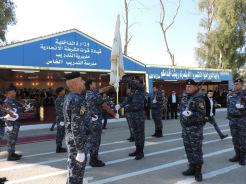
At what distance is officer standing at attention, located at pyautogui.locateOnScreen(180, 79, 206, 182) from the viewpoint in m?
7.02

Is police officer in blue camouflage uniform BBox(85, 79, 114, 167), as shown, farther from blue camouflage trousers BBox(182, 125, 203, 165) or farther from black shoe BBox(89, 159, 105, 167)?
blue camouflage trousers BBox(182, 125, 203, 165)

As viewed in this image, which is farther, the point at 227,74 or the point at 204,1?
the point at 204,1

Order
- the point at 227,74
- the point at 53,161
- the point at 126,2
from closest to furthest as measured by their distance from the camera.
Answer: the point at 53,161
the point at 227,74
the point at 126,2

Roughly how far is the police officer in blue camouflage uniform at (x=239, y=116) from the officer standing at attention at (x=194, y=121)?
1652 mm

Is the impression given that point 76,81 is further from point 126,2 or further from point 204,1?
point 204,1

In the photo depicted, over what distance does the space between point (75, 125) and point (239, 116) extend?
4703mm

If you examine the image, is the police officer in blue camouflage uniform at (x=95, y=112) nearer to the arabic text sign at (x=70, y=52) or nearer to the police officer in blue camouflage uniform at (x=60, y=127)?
the police officer in blue camouflage uniform at (x=60, y=127)

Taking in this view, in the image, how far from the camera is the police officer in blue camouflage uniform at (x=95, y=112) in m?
8.34

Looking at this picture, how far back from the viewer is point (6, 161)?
31.7ft

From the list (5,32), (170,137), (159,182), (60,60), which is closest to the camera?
(159,182)

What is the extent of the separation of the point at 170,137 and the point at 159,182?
Answer: 6801mm

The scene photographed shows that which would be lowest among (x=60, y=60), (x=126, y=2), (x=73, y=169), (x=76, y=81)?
(x=73, y=169)

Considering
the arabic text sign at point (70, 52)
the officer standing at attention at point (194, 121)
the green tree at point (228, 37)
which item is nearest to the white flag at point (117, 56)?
the officer standing at attention at point (194, 121)

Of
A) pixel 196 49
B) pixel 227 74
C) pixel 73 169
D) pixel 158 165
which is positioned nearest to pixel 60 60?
pixel 158 165
